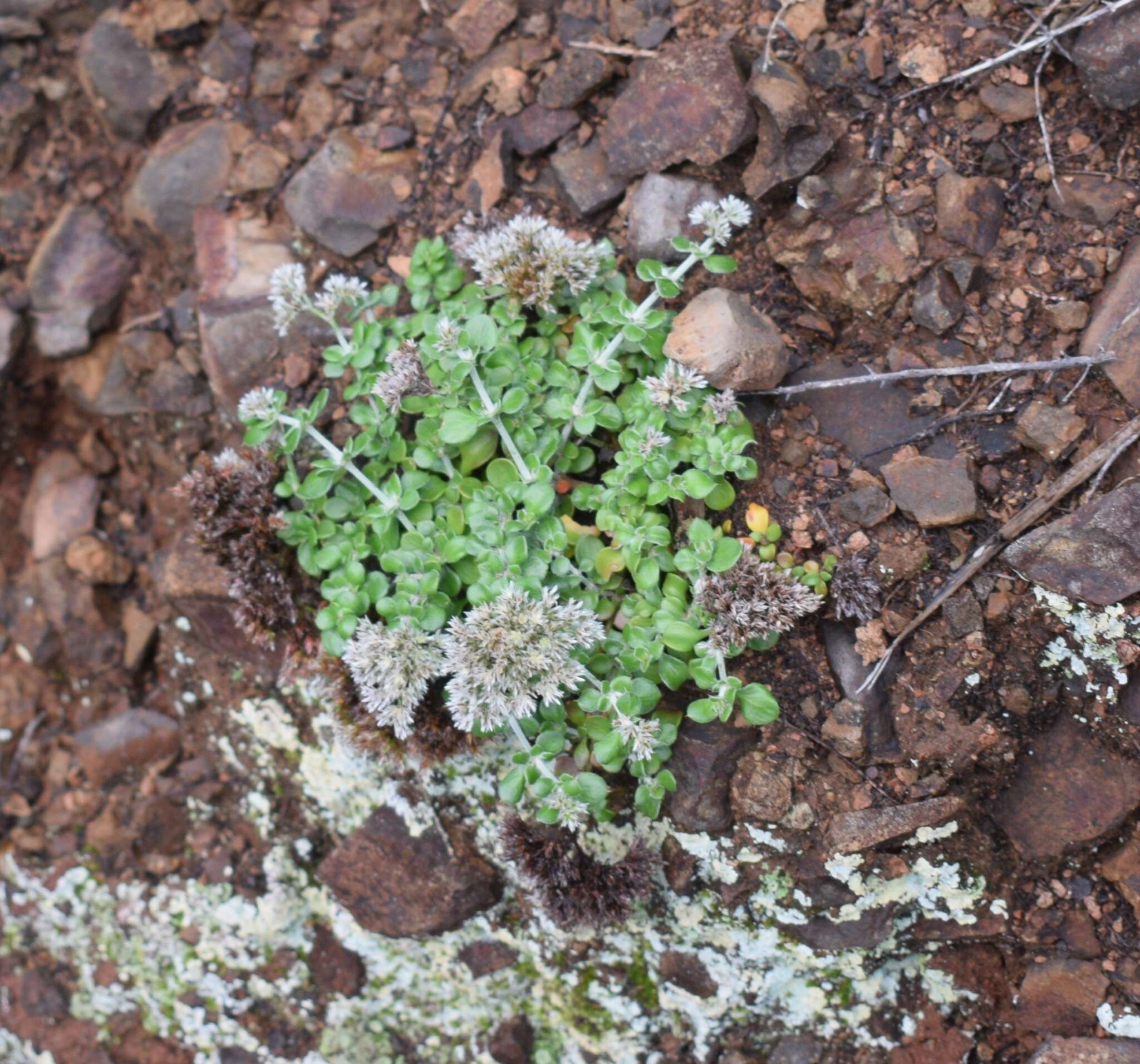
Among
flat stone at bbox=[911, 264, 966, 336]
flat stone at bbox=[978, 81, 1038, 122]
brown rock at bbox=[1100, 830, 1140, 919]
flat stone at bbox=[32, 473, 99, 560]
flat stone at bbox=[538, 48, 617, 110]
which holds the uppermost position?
flat stone at bbox=[538, 48, 617, 110]

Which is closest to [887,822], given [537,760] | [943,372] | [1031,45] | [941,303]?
[537,760]

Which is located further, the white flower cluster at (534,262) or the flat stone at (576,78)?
the flat stone at (576,78)

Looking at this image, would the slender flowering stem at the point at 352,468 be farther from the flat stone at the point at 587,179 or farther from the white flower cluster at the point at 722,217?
the white flower cluster at the point at 722,217

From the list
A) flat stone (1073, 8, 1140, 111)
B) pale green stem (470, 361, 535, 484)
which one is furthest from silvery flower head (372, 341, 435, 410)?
flat stone (1073, 8, 1140, 111)

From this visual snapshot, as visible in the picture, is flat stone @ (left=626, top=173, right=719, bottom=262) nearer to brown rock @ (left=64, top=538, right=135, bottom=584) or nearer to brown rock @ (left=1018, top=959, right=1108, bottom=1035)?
brown rock @ (left=1018, top=959, right=1108, bottom=1035)

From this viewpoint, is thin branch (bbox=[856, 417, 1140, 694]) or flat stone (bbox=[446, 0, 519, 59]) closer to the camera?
thin branch (bbox=[856, 417, 1140, 694])

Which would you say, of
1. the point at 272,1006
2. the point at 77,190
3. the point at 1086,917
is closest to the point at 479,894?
the point at 272,1006

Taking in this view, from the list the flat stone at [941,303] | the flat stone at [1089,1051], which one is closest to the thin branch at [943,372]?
the flat stone at [941,303]
